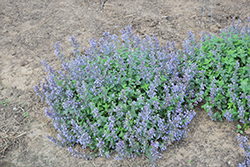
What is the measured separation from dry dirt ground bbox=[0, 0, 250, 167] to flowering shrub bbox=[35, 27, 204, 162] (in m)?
0.27

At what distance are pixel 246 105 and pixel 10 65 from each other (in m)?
4.93

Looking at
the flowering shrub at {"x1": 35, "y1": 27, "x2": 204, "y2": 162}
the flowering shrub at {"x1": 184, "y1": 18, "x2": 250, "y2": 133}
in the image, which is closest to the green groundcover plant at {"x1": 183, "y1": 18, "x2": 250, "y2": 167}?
the flowering shrub at {"x1": 184, "y1": 18, "x2": 250, "y2": 133}

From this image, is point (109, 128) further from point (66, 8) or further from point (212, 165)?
point (66, 8)

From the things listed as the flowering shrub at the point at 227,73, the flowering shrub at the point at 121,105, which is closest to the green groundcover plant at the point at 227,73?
the flowering shrub at the point at 227,73

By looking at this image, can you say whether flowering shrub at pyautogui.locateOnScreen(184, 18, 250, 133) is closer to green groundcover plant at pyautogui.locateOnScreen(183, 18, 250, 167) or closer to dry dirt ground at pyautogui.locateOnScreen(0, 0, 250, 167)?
green groundcover plant at pyautogui.locateOnScreen(183, 18, 250, 167)

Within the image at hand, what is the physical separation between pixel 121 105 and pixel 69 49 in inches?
110

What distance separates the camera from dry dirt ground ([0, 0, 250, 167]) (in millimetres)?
3494

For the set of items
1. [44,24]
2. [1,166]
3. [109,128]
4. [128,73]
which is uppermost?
[128,73]

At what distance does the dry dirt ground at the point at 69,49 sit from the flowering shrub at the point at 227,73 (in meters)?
0.28

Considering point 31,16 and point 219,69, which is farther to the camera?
point 31,16

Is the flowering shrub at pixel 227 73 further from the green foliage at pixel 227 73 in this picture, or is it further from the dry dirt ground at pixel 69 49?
the dry dirt ground at pixel 69 49

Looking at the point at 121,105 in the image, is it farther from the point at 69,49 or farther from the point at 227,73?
the point at 69,49

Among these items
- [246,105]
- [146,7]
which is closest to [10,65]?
[146,7]

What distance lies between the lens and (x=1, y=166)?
3.53m
